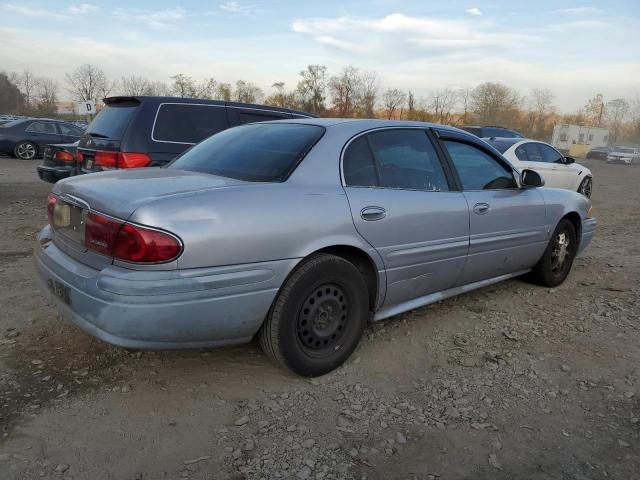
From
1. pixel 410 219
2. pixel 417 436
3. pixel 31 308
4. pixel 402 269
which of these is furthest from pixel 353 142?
pixel 31 308

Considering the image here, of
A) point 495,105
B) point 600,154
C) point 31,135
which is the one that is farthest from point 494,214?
point 495,105

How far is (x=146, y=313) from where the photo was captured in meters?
2.33

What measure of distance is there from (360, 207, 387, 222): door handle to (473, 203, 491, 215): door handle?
989mm

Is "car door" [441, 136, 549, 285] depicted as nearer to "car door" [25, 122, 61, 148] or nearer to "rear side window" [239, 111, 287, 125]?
"rear side window" [239, 111, 287, 125]

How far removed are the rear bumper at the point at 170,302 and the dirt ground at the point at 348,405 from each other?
44 cm

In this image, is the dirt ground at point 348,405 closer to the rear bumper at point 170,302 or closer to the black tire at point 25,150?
the rear bumper at point 170,302

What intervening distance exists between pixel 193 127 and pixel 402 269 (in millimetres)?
3890

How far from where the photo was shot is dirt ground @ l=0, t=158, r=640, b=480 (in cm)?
228

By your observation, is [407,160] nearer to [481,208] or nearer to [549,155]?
[481,208]

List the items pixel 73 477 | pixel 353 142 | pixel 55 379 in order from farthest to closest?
pixel 353 142 → pixel 55 379 → pixel 73 477

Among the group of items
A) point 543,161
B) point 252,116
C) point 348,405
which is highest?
point 252,116

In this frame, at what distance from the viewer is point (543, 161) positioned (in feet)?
34.2

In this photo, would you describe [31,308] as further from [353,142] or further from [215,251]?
[353,142]

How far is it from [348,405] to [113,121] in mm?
4712
